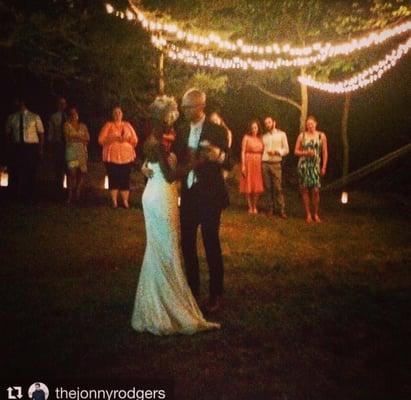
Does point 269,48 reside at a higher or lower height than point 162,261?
higher

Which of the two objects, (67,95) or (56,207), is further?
(67,95)

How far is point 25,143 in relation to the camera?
1328 cm

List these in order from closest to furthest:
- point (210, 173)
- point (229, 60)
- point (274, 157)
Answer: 1. point (210, 173)
2. point (274, 157)
3. point (229, 60)

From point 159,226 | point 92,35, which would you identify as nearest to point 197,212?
point 159,226

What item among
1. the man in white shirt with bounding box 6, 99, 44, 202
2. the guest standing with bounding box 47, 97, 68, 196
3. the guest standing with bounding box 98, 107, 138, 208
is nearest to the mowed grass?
the guest standing with bounding box 98, 107, 138, 208

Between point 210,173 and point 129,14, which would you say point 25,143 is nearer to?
point 129,14

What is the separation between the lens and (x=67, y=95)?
21.3 m

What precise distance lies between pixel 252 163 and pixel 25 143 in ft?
14.8

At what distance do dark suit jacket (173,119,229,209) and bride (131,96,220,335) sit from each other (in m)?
0.54

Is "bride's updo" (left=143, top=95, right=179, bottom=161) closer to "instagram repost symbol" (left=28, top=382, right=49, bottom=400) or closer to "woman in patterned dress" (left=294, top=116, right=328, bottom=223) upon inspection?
"instagram repost symbol" (left=28, top=382, right=49, bottom=400)

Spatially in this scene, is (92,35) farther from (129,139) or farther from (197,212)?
(197,212)

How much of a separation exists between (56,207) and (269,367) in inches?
335

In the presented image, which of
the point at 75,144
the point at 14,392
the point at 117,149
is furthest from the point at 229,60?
the point at 14,392

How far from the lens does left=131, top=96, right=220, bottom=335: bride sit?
18.2ft
